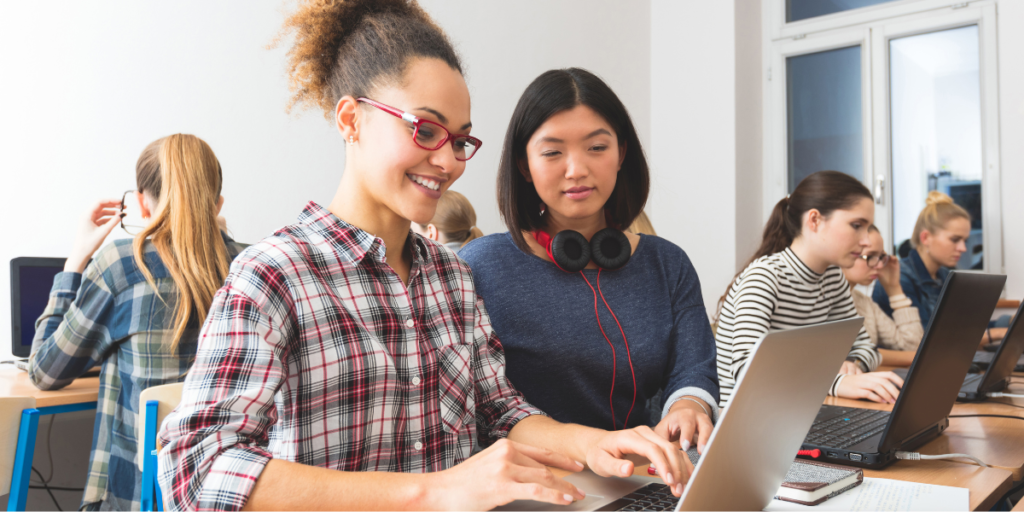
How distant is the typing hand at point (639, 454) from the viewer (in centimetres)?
79

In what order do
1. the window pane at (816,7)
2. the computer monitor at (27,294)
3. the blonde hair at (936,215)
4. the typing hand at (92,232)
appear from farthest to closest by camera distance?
the window pane at (816,7)
the blonde hair at (936,215)
the computer monitor at (27,294)
the typing hand at (92,232)

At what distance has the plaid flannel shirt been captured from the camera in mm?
1972

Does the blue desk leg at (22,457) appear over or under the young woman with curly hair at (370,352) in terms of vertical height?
under

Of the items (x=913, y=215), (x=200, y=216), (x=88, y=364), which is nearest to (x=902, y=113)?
(x=913, y=215)

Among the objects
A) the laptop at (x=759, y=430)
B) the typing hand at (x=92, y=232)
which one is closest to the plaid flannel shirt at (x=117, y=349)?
the typing hand at (x=92, y=232)

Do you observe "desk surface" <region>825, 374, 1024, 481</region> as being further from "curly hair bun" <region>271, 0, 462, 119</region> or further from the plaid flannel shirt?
the plaid flannel shirt

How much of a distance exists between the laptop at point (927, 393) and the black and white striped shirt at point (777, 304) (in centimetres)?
50

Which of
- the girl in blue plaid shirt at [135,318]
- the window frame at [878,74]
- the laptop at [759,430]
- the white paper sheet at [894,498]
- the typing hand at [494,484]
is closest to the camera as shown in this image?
the laptop at [759,430]

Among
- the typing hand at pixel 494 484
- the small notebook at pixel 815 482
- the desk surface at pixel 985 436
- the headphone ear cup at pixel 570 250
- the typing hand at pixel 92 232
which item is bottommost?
the desk surface at pixel 985 436

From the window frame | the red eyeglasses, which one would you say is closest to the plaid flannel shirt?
the red eyeglasses

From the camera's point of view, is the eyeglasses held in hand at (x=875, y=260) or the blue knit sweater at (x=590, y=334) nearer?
the blue knit sweater at (x=590, y=334)

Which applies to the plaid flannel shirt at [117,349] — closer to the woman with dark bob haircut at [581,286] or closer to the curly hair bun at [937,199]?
the woman with dark bob haircut at [581,286]

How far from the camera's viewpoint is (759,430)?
65cm

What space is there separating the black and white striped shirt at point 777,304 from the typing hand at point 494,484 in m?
1.18
